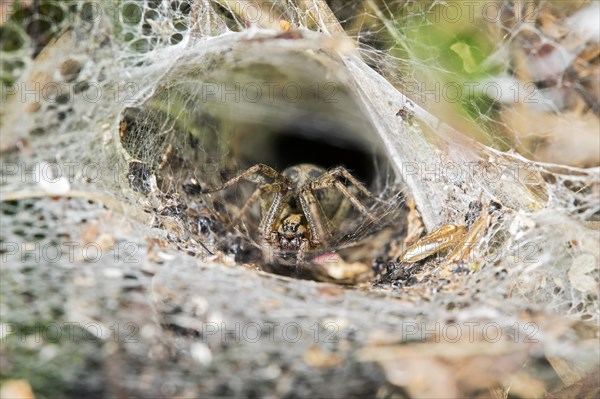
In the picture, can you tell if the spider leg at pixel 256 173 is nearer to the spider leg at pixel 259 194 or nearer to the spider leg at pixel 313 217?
the spider leg at pixel 259 194

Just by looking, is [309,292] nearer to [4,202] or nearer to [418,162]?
[418,162]

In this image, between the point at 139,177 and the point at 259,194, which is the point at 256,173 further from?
the point at 139,177

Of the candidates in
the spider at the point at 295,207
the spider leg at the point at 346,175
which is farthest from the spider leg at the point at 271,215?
→ the spider leg at the point at 346,175

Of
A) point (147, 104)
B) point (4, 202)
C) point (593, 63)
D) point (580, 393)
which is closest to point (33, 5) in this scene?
point (147, 104)

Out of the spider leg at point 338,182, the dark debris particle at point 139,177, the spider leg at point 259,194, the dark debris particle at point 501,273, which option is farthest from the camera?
the spider leg at point 338,182

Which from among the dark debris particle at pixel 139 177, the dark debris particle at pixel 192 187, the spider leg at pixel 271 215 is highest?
the dark debris particle at pixel 139 177

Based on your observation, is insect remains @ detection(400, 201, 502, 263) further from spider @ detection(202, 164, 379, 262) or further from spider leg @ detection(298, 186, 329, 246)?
spider leg @ detection(298, 186, 329, 246)

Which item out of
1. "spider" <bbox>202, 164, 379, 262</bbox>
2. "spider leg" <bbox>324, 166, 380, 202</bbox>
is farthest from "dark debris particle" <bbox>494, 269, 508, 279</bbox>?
"spider leg" <bbox>324, 166, 380, 202</bbox>
